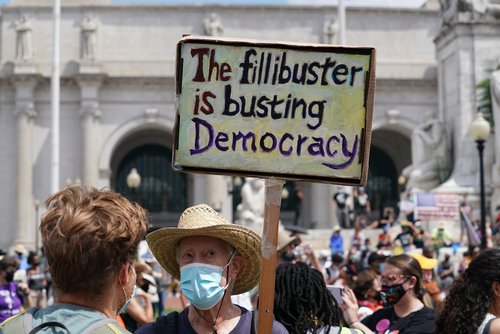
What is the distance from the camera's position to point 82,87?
53906 millimetres

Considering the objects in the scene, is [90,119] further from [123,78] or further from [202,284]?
[202,284]

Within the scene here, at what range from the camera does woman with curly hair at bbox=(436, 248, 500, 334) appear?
15.0 ft

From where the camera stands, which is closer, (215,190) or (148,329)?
(148,329)

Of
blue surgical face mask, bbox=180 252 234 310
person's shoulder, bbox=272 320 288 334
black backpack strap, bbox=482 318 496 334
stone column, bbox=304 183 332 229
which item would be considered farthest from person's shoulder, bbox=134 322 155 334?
stone column, bbox=304 183 332 229

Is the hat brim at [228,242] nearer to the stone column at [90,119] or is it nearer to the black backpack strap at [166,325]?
the black backpack strap at [166,325]

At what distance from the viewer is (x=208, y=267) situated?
4.50m

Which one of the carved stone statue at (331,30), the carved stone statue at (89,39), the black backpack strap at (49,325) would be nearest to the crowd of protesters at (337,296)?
the black backpack strap at (49,325)

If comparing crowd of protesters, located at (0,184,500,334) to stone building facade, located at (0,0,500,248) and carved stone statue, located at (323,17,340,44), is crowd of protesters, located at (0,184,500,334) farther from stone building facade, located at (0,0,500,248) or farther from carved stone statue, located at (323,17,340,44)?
carved stone statue, located at (323,17,340,44)

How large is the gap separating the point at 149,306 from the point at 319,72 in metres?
4.30

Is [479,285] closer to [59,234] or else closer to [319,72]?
[319,72]

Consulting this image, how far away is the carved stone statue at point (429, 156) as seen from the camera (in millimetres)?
22688

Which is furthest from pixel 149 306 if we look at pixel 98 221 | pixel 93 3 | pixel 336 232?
pixel 93 3

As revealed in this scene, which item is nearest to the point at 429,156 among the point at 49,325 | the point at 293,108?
the point at 293,108

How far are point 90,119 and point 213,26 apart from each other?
8216 millimetres
